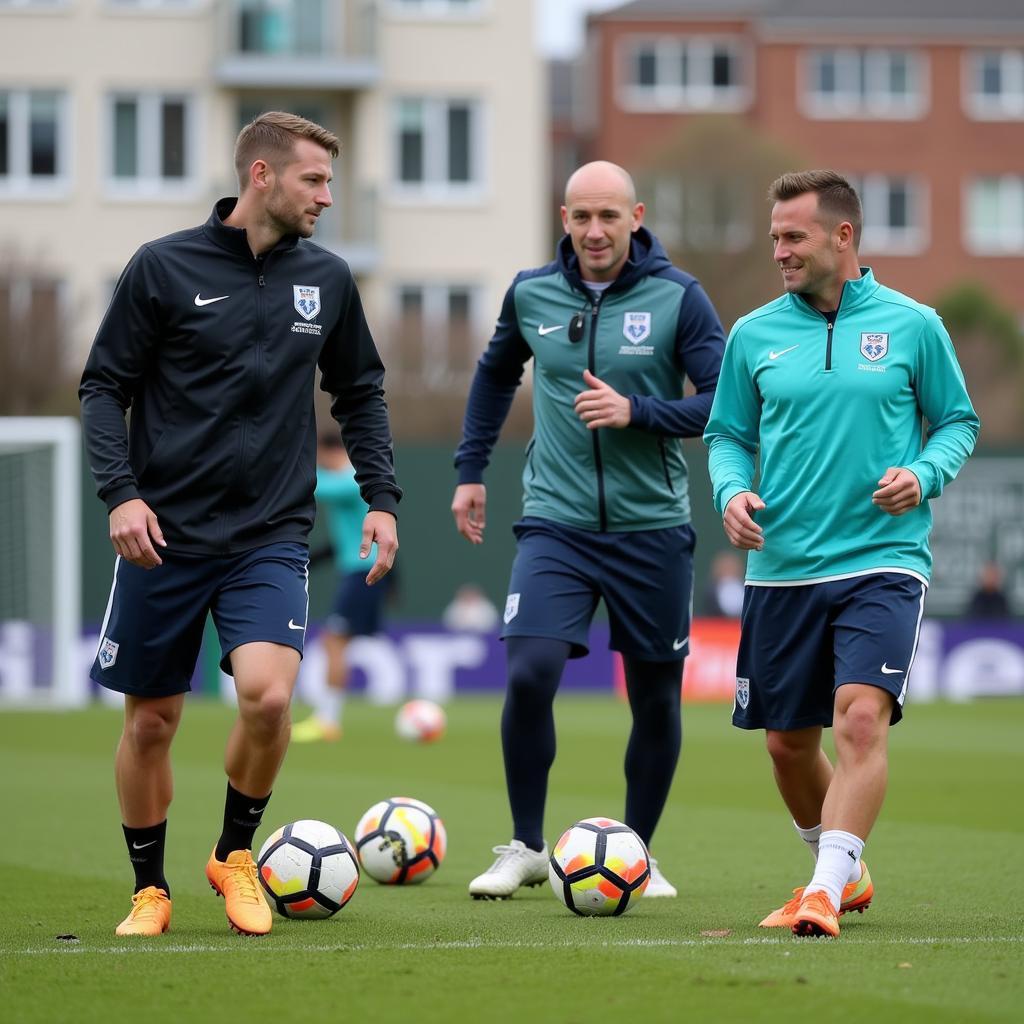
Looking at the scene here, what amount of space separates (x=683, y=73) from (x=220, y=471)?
52.3 m

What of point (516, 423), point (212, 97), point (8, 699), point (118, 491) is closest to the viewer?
point (118, 491)

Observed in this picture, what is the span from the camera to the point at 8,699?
2227cm

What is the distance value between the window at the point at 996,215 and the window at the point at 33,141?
26.7 meters

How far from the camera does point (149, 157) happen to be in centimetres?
4197

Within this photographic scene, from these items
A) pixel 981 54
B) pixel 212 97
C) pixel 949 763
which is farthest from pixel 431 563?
pixel 981 54

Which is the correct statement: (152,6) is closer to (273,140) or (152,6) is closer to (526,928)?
(273,140)

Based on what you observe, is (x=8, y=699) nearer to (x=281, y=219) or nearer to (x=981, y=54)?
(x=281, y=219)

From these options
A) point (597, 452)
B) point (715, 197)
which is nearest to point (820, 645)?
point (597, 452)

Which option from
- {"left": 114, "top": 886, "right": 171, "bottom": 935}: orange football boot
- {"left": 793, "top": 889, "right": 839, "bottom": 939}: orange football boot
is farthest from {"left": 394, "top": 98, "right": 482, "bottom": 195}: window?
{"left": 793, "top": 889, "right": 839, "bottom": 939}: orange football boot

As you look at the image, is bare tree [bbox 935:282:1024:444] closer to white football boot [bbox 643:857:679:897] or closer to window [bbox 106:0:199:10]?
window [bbox 106:0:199:10]

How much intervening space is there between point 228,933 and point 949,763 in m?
9.27

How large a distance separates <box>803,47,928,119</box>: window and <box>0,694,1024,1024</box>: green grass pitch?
147 ft

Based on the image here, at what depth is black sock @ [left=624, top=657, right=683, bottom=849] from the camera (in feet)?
26.6

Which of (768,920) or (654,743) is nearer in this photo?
(768,920)
